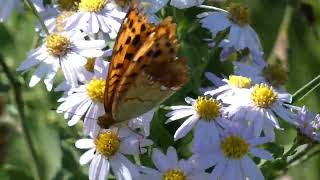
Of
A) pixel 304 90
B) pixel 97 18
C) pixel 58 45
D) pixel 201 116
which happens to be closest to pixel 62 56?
pixel 58 45

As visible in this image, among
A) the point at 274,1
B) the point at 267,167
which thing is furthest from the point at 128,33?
the point at 274,1

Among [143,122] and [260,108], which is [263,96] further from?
[143,122]

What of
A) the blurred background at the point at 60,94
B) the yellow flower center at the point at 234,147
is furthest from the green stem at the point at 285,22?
the yellow flower center at the point at 234,147

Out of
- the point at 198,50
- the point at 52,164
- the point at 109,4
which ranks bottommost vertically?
the point at 52,164

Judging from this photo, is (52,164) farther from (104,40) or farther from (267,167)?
(267,167)

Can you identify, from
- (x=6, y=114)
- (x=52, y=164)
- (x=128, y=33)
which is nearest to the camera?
(x=128, y=33)

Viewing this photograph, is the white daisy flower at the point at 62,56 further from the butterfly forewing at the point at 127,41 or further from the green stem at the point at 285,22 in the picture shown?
the green stem at the point at 285,22
